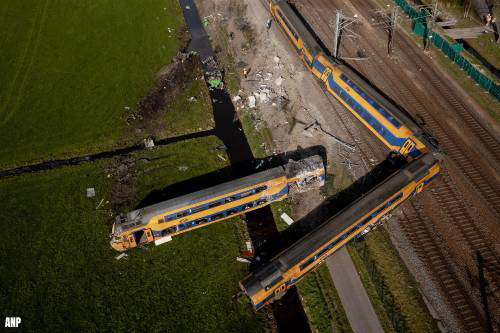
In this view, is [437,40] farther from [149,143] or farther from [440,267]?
[149,143]

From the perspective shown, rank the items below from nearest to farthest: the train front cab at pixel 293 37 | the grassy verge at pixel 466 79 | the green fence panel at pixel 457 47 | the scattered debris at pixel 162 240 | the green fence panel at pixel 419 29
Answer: the scattered debris at pixel 162 240 < the grassy verge at pixel 466 79 < the train front cab at pixel 293 37 < the green fence panel at pixel 457 47 < the green fence panel at pixel 419 29

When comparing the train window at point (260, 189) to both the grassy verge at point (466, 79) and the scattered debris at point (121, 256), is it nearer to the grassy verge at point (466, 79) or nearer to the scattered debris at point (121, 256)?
the scattered debris at point (121, 256)

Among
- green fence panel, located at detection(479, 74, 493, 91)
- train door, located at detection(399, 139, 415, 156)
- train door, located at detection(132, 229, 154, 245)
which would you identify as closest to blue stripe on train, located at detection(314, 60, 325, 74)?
train door, located at detection(399, 139, 415, 156)

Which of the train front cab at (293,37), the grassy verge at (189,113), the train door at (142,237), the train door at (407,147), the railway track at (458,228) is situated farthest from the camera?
the train front cab at (293,37)

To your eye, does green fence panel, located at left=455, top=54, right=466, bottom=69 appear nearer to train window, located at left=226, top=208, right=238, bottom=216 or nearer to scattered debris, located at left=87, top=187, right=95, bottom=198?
train window, located at left=226, top=208, right=238, bottom=216

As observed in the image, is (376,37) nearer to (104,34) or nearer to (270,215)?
(270,215)

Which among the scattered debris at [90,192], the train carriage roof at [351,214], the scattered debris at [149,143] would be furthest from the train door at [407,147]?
the scattered debris at [90,192]

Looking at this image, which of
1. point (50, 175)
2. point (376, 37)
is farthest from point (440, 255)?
point (50, 175)
